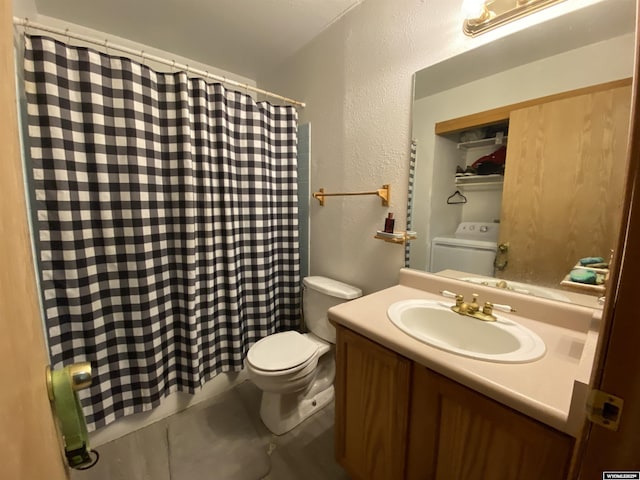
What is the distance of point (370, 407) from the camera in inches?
38.0

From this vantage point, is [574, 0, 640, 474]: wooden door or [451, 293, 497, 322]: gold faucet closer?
[574, 0, 640, 474]: wooden door

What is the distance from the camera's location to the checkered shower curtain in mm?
1114

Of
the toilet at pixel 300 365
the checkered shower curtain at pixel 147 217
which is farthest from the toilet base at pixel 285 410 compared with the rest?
the checkered shower curtain at pixel 147 217

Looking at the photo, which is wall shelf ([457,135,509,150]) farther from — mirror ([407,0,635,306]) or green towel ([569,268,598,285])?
green towel ([569,268,598,285])

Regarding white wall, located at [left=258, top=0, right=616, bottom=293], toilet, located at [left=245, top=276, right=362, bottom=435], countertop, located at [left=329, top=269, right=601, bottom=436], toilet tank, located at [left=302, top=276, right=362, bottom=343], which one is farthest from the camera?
toilet tank, located at [left=302, top=276, right=362, bottom=343]

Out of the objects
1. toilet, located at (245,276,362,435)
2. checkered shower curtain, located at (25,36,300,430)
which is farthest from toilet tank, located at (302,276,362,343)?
checkered shower curtain, located at (25,36,300,430)

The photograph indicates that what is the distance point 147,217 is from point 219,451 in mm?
1240

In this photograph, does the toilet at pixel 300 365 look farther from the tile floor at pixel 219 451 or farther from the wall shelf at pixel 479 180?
the wall shelf at pixel 479 180

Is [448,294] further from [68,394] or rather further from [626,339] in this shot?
[68,394]

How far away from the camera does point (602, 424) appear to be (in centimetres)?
34

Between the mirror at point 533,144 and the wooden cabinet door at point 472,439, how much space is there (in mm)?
577

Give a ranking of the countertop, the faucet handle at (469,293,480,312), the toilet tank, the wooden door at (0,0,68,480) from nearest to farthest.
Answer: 1. the wooden door at (0,0,68,480)
2. the countertop
3. the faucet handle at (469,293,480,312)
4. the toilet tank

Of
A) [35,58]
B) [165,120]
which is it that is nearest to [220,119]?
[165,120]

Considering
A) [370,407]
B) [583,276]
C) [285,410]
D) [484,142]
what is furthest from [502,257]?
[285,410]
